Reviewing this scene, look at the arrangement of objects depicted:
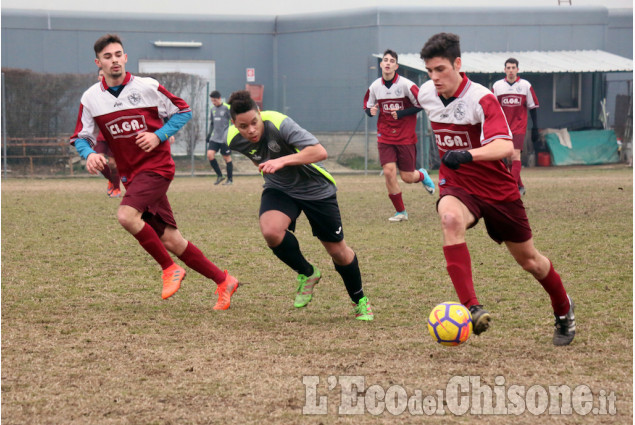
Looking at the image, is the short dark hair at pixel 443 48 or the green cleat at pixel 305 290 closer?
the short dark hair at pixel 443 48

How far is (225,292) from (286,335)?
1012 millimetres

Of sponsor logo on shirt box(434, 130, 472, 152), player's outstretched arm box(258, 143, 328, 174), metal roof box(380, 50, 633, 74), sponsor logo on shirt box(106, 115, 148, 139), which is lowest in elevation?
player's outstretched arm box(258, 143, 328, 174)

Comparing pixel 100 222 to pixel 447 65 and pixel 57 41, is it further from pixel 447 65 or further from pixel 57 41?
pixel 57 41

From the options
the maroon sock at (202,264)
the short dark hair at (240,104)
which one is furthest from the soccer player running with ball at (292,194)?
the maroon sock at (202,264)

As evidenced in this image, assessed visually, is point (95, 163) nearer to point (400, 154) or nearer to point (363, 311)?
point (363, 311)

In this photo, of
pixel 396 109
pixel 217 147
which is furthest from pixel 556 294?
pixel 217 147

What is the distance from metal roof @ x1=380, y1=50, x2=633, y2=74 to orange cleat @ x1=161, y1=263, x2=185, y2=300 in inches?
663

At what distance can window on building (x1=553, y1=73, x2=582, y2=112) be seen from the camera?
90.0ft

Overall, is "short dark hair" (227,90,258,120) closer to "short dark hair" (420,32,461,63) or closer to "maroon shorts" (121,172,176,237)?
"maroon shorts" (121,172,176,237)

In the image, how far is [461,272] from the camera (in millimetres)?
4879

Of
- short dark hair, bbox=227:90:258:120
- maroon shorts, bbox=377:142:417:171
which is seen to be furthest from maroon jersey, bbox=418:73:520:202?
maroon shorts, bbox=377:142:417:171

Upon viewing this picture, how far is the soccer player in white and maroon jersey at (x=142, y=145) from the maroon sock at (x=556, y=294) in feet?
7.77

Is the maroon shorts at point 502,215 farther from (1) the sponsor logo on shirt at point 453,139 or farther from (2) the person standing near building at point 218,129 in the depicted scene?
(2) the person standing near building at point 218,129

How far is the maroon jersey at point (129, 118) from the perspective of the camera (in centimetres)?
642
